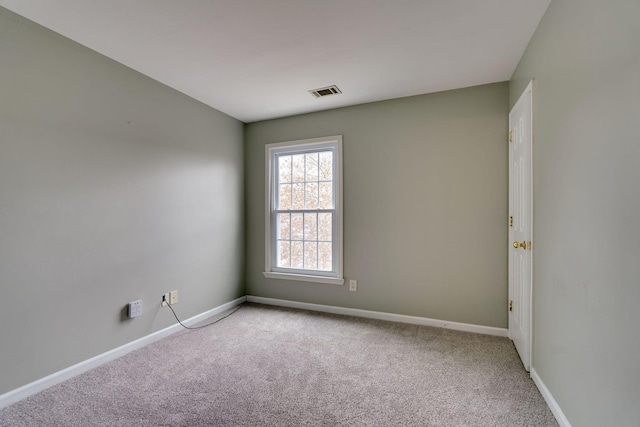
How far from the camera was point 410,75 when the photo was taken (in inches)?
104

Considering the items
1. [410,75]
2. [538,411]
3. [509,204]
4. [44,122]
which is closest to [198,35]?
[44,122]

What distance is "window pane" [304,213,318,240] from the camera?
3.64 metres

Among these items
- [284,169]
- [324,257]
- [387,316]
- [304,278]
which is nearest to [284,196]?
[284,169]

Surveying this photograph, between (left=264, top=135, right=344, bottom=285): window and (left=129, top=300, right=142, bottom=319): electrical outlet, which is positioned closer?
(left=129, top=300, right=142, bottom=319): electrical outlet

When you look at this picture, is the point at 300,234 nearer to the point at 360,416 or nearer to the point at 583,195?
the point at 360,416

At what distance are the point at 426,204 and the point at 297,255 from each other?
5.67 feet

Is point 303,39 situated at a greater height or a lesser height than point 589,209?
greater

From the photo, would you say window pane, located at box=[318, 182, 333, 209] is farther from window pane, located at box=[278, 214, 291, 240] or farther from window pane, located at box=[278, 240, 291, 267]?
window pane, located at box=[278, 240, 291, 267]

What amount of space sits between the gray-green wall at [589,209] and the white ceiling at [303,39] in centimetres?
46

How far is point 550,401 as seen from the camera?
1.70m

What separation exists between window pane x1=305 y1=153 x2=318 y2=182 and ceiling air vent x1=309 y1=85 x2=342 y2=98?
2.62 ft

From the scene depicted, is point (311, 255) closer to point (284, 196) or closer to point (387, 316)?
point (284, 196)

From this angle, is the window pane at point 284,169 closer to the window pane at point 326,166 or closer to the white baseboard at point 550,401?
the window pane at point 326,166

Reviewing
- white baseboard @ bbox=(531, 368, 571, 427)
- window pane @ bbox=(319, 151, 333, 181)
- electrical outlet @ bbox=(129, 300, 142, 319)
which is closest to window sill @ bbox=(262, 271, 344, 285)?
window pane @ bbox=(319, 151, 333, 181)
